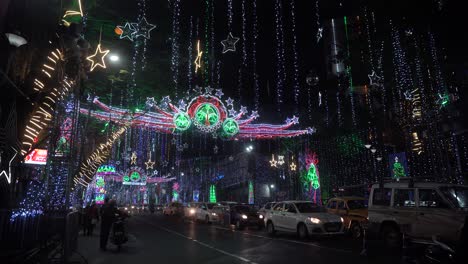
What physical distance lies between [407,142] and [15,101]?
24509mm

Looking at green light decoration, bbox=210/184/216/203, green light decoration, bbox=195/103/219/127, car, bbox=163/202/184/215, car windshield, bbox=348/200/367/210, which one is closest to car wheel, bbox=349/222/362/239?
car windshield, bbox=348/200/367/210

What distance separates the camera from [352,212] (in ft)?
52.5

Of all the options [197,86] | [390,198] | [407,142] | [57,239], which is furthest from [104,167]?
[390,198]

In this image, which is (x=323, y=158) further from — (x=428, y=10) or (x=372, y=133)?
(x=428, y=10)

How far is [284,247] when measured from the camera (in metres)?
12.3

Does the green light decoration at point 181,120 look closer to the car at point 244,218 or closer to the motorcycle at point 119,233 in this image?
the car at point 244,218

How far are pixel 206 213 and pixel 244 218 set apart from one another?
7407 millimetres

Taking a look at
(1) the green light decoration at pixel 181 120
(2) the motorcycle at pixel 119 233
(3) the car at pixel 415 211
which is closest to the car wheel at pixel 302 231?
(3) the car at pixel 415 211

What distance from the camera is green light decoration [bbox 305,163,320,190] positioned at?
30538mm

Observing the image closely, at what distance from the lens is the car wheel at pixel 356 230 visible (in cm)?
1556

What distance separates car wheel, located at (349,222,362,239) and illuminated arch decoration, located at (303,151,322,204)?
14327 mm

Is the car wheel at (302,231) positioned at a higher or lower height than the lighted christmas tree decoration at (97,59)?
lower

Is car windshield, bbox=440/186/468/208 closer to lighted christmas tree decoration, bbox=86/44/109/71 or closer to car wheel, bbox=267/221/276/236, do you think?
car wheel, bbox=267/221/276/236

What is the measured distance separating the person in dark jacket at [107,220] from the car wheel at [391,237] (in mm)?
9941
